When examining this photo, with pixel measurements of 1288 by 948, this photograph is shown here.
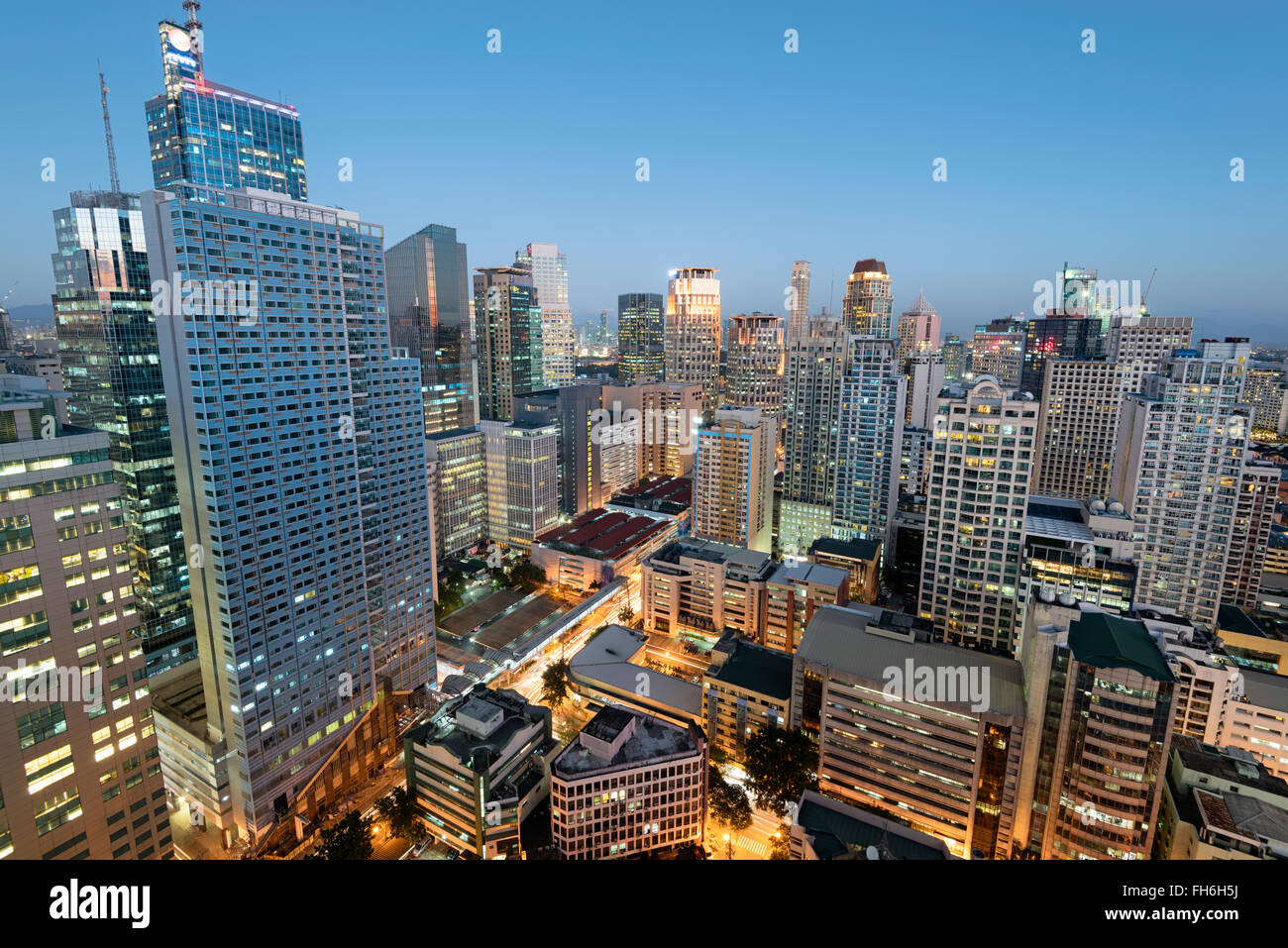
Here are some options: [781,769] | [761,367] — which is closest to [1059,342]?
[761,367]

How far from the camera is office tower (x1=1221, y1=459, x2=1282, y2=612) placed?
58.1m

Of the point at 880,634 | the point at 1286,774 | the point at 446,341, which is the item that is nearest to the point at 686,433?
the point at 446,341

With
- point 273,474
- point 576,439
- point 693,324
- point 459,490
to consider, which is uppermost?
point 693,324

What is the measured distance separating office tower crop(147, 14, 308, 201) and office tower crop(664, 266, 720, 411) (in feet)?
262

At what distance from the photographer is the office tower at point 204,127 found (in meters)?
60.4

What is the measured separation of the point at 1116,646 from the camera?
33875mm

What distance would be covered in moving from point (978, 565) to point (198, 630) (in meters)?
58.5

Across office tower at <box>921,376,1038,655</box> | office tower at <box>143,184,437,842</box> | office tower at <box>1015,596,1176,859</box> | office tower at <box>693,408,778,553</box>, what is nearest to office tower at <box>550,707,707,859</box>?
office tower at <box>143,184,437,842</box>

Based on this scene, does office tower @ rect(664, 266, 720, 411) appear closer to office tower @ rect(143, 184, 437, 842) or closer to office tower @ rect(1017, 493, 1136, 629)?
office tower @ rect(1017, 493, 1136, 629)

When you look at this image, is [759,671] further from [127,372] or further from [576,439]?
[576,439]

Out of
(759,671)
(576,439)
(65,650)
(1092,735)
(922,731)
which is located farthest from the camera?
(576,439)

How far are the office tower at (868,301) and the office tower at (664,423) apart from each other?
65145 millimetres

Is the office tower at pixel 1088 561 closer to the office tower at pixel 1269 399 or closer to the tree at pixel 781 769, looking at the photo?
the tree at pixel 781 769

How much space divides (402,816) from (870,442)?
6399 cm
